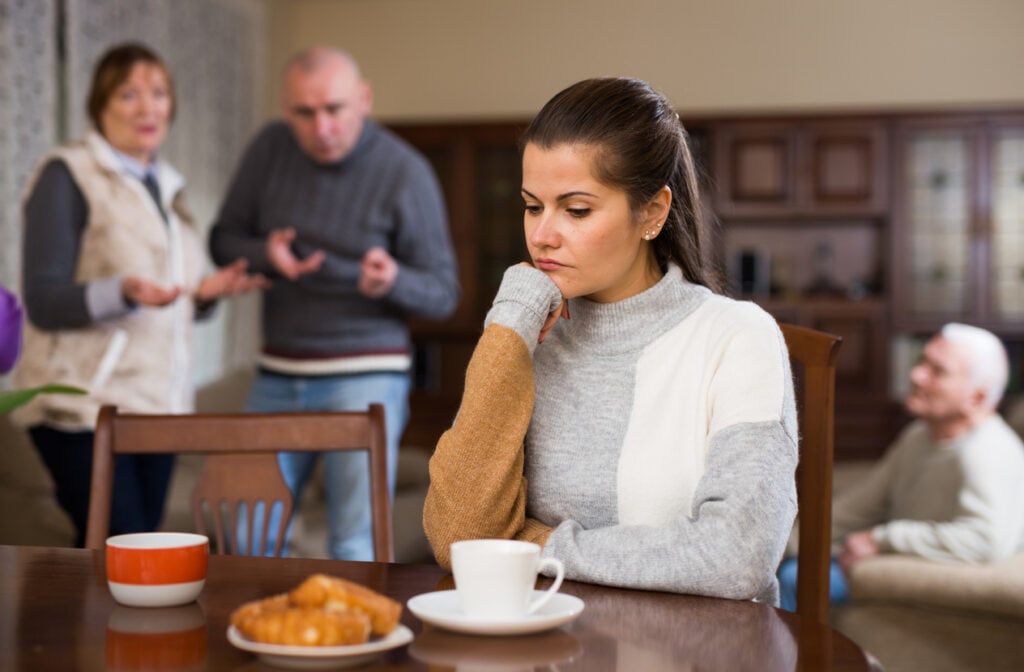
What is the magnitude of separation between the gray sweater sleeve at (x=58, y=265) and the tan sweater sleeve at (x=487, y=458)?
1.15 meters

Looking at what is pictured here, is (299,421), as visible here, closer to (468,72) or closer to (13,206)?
(13,206)

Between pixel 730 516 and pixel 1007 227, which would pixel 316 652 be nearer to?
pixel 730 516

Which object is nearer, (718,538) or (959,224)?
(718,538)

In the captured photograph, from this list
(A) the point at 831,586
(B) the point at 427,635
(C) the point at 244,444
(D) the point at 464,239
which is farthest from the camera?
(D) the point at 464,239

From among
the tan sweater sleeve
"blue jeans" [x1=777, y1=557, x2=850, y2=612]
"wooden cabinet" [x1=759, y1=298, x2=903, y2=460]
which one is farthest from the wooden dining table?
"wooden cabinet" [x1=759, y1=298, x2=903, y2=460]

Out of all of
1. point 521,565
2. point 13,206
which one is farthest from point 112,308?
point 13,206

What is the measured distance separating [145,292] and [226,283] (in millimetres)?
305

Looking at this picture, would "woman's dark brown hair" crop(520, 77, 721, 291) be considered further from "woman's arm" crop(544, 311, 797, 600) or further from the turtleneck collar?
"woman's arm" crop(544, 311, 797, 600)

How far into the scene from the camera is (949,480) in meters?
2.58

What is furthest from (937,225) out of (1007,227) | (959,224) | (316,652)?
(316,652)

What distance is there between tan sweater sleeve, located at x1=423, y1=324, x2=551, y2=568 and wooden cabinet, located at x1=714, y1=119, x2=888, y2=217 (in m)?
4.64

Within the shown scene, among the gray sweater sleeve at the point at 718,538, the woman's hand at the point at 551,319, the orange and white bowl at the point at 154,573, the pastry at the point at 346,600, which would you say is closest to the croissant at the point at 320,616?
the pastry at the point at 346,600

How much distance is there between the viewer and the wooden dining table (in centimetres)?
83

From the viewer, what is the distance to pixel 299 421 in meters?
1.49
